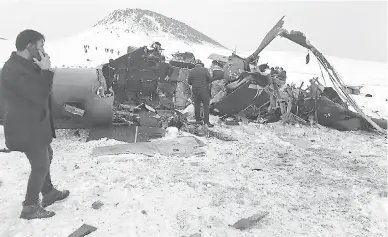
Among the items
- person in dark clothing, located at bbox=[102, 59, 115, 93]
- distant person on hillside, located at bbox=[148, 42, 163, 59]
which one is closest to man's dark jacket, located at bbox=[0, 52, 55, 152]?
person in dark clothing, located at bbox=[102, 59, 115, 93]

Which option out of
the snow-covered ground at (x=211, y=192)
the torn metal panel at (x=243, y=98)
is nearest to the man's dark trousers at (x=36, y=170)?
the snow-covered ground at (x=211, y=192)

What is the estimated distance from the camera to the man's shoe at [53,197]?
144 inches

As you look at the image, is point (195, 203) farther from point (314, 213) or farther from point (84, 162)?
point (84, 162)

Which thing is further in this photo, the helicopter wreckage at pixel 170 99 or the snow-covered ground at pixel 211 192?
the helicopter wreckage at pixel 170 99

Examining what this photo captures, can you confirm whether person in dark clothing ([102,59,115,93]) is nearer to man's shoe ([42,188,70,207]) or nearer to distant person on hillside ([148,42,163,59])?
distant person on hillside ([148,42,163,59])

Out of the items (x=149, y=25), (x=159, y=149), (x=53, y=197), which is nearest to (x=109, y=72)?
(x=159, y=149)

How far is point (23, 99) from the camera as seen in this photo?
10.3ft

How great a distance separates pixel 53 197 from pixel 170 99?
19.1ft

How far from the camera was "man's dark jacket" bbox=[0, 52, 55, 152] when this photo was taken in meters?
3.06

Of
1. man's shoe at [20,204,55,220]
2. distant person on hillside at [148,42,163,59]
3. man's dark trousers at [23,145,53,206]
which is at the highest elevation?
distant person on hillside at [148,42,163,59]

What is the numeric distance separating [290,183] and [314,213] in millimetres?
885

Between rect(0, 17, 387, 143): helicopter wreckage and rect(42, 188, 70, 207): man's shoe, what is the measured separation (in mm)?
2529

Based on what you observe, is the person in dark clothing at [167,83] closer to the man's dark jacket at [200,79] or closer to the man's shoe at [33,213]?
the man's dark jacket at [200,79]

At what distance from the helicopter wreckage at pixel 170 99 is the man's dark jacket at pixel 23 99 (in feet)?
10.4
